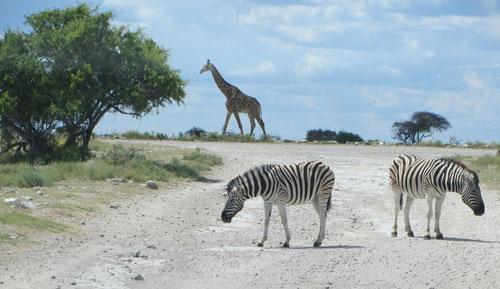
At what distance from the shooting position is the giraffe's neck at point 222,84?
1809 inches

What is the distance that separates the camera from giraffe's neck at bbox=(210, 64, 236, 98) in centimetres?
4594

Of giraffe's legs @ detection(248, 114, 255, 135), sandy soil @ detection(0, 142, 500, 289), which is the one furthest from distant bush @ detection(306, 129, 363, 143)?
sandy soil @ detection(0, 142, 500, 289)

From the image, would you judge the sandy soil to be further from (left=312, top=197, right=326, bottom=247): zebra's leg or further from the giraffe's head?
the giraffe's head

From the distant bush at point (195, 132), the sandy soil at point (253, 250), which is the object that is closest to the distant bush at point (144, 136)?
the distant bush at point (195, 132)

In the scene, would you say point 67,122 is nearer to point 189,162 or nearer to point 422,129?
point 189,162

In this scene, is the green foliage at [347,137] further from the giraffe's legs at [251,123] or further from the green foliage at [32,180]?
the green foliage at [32,180]

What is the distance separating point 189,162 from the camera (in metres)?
33.6

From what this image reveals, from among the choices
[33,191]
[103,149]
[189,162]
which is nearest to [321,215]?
[33,191]

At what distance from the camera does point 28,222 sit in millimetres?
18594

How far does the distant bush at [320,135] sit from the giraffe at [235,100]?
11109mm

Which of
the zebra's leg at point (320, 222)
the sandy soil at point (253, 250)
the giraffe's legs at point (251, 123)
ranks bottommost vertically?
the sandy soil at point (253, 250)

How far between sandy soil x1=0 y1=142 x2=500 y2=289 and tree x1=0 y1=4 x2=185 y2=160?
268 inches

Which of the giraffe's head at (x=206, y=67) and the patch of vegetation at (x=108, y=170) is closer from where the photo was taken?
the patch of vegetation at (x=108, y=170)

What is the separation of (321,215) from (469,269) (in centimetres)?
383
